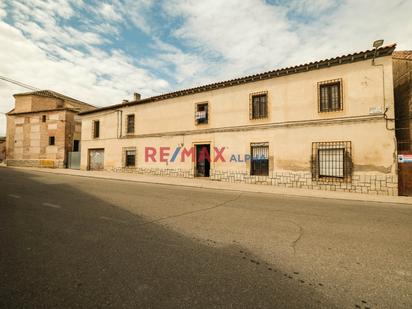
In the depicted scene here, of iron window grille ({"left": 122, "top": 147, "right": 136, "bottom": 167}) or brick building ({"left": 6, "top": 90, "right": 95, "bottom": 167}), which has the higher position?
brick building ({"left": 6, "top": 90, "right": 95, "bottom": 167})

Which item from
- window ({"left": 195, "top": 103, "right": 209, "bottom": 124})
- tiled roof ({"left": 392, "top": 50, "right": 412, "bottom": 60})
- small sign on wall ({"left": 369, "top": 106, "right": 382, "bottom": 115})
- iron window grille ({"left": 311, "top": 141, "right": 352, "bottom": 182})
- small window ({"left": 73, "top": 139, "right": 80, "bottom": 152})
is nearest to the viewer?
small sign on wall ({"left": 369, "top": 106, "right": 382, "bottom": 115})

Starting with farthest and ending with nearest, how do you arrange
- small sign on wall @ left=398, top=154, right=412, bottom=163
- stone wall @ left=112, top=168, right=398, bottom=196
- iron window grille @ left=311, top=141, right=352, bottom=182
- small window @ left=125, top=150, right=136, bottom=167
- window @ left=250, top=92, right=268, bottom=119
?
small window @ left=125, top=150, right=136, bottom=167
window @ left=250, top=92, right=268, bottom=119
iron window grille @ left=311, top=141, right=352, bottom=182
stone wall @ left=112, top=168, right=398, bottom=196
small sign on wall @ left=398, top=154, right=412, bottom=163

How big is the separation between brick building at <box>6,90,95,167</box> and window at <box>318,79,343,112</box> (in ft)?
85.7

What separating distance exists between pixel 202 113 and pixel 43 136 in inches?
878

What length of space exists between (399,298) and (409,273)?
0.81m

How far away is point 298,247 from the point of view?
141 inches

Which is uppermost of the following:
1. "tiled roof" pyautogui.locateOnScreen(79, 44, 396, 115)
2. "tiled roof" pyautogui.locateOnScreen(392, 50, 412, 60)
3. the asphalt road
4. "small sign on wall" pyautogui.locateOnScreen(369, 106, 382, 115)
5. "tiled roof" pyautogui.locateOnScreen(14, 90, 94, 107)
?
"tiled roof" pyautogui.locateOnScreen(14, 90, 94, 107)

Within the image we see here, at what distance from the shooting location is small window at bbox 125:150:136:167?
722 inches

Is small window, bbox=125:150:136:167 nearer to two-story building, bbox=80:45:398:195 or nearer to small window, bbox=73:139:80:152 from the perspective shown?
two-story building, bbox=80:45:398:195

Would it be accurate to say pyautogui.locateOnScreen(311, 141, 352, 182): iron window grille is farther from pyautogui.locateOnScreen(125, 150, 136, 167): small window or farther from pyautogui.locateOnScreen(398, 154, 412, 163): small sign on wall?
pyautogui.locateOnScreen(125, 150, 136, 167): small window

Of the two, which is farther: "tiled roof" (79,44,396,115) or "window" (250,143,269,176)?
"window" (250,143,269,176)

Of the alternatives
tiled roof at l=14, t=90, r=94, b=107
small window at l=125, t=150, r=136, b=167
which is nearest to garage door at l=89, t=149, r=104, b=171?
small window at l=125, t=150, r=136, b=167

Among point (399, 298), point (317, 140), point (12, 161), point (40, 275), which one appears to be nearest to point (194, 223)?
point (40, 275)

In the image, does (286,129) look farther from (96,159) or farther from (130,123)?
(96,159)
